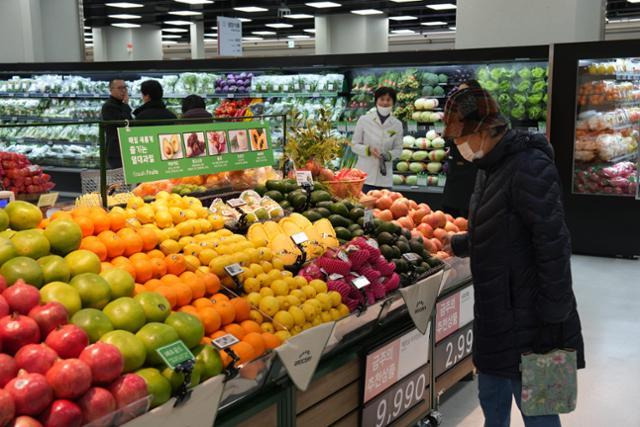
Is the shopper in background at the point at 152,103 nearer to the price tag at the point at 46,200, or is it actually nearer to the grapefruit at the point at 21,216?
the price tag at the point at 46,200

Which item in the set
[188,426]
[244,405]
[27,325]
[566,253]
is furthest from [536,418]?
[27,325]

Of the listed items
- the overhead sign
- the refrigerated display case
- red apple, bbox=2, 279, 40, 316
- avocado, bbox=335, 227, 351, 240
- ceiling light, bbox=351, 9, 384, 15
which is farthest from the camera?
ceiling light, bbox=351, 9, 384, 15

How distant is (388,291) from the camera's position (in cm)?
331

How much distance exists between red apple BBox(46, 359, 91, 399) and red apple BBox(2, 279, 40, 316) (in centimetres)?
28

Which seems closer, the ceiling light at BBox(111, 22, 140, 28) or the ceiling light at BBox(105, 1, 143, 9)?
the ceiling light at BBox(105, 1, 143, 9)

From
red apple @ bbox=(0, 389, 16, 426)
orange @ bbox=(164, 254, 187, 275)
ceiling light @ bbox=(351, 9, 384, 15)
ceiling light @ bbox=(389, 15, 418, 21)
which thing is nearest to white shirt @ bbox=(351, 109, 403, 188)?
orange @ bbox=(164, 254, 187, 275)

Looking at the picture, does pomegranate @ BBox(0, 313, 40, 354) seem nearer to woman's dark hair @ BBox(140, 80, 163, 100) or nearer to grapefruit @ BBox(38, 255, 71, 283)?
grapefruit @ BBox(38, 255, 71, 283)

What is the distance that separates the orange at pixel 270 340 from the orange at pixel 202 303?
0.23 metres

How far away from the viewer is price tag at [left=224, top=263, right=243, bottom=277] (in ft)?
8.93

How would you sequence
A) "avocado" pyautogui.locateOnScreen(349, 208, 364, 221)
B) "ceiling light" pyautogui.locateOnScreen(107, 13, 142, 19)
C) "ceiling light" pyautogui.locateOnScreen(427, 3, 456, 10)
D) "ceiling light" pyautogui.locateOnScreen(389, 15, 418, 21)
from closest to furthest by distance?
"avocado" pyautogui.locateOnScreen(349, 208, 364, 221) → "ceiling light" pyautogui.locateOnScreen(427, 3, 456, 10) → "ceiling light" pyautogui.locateOnScreen(107, 13, 142, 19) → "ceiling light" pyautogui.locateOnScreen(389, 15, 418, 21)

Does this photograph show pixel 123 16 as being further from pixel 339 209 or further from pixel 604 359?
pixel 604 359

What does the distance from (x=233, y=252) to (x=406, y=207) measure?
6.14 feet

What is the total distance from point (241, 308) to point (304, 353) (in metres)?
0.29

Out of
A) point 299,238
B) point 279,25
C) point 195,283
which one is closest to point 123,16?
point 279,25
